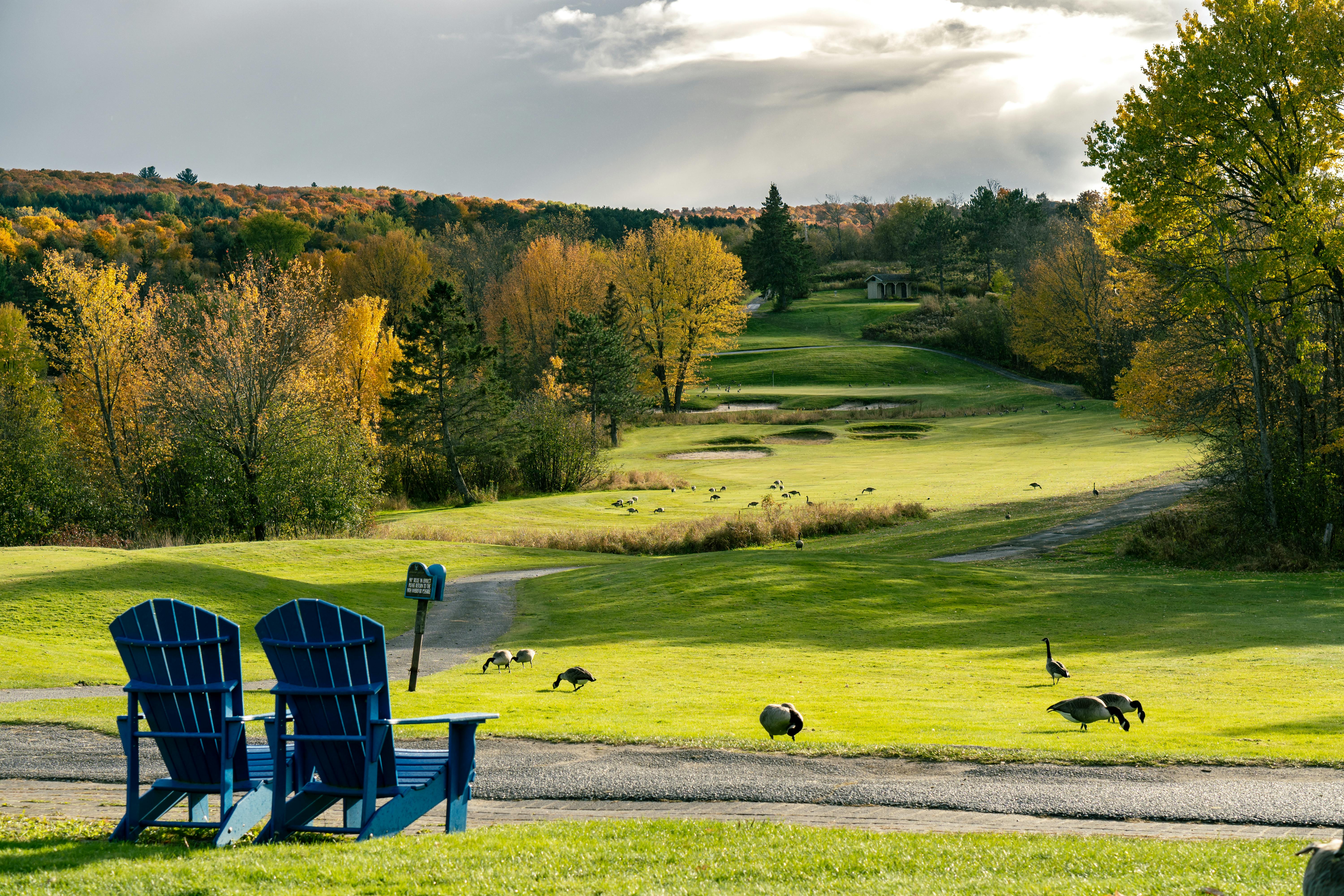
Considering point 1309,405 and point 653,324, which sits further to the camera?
point 653,324

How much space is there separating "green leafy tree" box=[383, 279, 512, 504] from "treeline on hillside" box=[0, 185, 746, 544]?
10 cm

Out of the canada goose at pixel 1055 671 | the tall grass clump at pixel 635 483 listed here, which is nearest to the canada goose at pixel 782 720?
the canada goose at pixel 1055 671

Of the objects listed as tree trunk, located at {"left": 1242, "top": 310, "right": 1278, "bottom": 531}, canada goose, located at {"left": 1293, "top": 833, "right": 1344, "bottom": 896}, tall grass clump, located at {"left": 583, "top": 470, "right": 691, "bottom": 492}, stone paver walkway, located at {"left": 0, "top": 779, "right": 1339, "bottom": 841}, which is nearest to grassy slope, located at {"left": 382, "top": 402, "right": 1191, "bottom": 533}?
tall grass clump, located at {"left": 583, "top": 470, "right": 691, "bottom": 492}

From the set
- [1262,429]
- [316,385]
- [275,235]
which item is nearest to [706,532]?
[1262,429]

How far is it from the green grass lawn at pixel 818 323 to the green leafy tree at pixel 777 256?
3.10m

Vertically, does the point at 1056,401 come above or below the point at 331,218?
below

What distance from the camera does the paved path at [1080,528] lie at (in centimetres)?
3142

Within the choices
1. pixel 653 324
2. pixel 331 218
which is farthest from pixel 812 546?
pixel 331 218

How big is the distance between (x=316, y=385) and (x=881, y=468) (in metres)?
30.2

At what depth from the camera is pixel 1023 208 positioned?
14388 cm

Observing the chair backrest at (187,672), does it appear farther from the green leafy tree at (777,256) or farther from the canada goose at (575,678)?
the green leafy tree at (777,256)

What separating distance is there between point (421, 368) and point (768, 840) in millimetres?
46188

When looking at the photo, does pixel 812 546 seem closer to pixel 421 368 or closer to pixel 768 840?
pixel 421 368

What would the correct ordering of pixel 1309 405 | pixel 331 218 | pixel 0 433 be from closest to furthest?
pixel 1309 405
pixel 0 433
pixel 331 218
